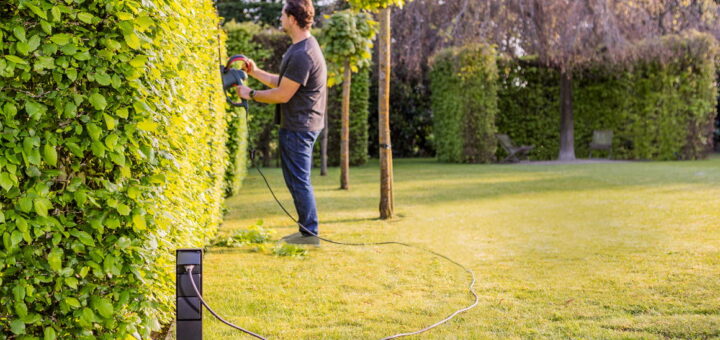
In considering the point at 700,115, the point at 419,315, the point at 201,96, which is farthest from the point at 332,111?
the point at 419,315

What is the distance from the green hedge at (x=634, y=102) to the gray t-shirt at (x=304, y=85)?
41.5 ft

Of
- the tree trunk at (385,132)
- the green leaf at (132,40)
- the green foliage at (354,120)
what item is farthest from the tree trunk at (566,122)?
the green leaf at (132,40)

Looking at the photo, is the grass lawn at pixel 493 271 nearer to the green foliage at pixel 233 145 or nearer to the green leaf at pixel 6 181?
the green foliage at pixel 233 145

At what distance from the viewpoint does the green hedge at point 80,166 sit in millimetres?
1997

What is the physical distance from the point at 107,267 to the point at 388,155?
5.05 meters

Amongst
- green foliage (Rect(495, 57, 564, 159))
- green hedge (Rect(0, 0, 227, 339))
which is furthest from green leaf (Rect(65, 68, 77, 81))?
green foliage (Rect(495, 57, 564, 159))

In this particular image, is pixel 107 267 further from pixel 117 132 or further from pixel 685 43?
pixel 685 43

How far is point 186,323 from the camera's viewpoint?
2553 mm

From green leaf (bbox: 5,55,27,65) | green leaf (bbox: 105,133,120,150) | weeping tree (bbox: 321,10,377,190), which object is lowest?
green leaf (bbox: 105,133,120,150)

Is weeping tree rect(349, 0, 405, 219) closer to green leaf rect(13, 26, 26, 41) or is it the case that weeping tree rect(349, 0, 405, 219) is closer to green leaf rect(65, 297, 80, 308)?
green leaf rect(65, 297, 80, 308)

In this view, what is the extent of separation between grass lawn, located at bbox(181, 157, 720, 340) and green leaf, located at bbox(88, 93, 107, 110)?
136 centimetres

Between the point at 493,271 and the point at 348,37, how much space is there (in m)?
6.00

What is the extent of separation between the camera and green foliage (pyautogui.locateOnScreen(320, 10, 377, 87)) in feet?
31.6

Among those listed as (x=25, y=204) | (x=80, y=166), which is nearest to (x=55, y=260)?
(x=25, y=204)
